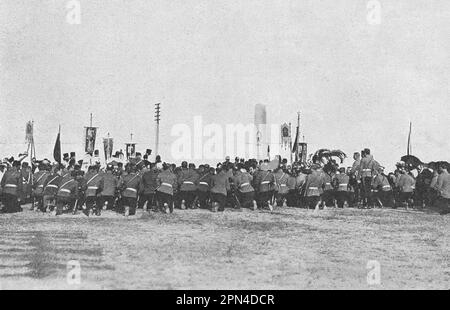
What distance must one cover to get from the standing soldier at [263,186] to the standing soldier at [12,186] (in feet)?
23.4

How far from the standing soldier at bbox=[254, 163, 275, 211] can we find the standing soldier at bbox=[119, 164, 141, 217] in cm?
400

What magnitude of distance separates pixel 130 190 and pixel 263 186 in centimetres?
443

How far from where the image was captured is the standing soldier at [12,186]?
1505cm

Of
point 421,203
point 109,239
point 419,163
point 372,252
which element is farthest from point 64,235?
point 419,163

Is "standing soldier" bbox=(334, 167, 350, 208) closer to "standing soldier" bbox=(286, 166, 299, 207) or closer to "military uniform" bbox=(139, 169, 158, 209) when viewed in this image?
"standing soldier" bbox=(286, 166, 299, 207)

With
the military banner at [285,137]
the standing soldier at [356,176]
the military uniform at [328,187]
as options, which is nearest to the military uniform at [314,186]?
the military uniform at [328,187]

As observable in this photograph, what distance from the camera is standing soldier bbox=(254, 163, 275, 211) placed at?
57.0ft

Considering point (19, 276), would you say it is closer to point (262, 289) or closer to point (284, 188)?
point (262, 289)

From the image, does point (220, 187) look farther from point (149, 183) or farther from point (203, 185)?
point (149, 183)

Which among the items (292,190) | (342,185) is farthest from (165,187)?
(342,185)

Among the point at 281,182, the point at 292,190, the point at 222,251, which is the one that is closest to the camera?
the point at 222,251

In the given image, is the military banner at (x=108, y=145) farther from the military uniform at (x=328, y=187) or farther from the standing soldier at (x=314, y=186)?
the standing soldier at (x=314, y=186)

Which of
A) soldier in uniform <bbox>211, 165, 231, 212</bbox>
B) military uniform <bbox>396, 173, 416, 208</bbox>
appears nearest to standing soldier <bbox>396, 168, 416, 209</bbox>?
military uniform <bbox>396, 173, 416, 208</bbox>

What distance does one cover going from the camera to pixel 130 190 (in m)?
15.2
